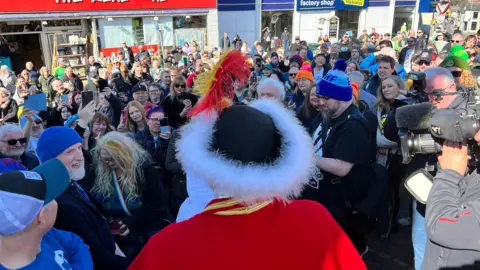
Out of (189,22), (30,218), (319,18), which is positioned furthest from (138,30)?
(30,218)

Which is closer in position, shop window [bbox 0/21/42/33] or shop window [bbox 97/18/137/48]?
shop window [bbox 0/21/42/33]

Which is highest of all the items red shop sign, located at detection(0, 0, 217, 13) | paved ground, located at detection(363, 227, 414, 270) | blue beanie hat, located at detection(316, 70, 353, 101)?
red shop sign, located at detection(0, 0, 217, 13)

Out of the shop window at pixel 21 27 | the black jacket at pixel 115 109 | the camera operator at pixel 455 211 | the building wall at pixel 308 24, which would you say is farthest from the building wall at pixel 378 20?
the camera operator at pixel 455 211

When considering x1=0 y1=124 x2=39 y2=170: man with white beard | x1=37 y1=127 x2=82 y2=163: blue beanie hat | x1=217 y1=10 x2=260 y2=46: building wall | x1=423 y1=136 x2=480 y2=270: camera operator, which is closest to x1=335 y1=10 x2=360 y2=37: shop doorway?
x1=217 y1=10 x2=260 y2=46: building wall

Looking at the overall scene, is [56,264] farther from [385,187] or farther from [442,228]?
[385,187]

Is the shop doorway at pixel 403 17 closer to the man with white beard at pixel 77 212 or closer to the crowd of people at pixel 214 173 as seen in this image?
the crowd of people at pixel 214 173

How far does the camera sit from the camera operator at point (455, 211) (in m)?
1.48

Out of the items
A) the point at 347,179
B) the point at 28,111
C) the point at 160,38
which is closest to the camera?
the point at 347,179

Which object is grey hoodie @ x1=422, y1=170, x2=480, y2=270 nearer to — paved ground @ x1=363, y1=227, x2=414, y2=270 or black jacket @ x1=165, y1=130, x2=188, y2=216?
paved ground @ x1=363, y1=227, x2=414, y2=270

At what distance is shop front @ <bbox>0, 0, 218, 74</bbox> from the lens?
48.3 ft

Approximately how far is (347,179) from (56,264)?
1864 millimetres

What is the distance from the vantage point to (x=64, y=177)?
163cm

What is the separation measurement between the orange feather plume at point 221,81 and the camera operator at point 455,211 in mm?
1019

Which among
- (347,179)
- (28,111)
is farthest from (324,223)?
(28,111)
